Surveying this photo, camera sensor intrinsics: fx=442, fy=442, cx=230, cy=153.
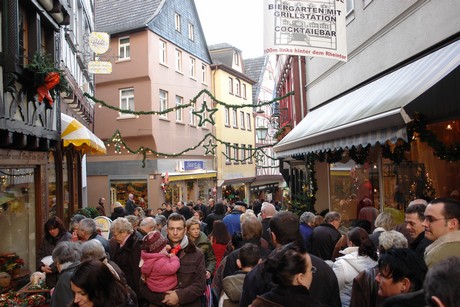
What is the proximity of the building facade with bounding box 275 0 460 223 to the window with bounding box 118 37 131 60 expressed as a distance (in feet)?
47.8

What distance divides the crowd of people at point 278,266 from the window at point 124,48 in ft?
63.4

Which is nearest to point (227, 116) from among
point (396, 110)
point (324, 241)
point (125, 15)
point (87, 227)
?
point (125, 15)

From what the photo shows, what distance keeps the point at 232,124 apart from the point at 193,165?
28.9 feet

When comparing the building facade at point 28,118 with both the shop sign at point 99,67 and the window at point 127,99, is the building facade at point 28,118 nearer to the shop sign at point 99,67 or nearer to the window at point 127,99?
the shop sign at point 99,67

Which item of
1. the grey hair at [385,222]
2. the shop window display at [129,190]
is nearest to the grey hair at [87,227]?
the grey hair at [385,222]

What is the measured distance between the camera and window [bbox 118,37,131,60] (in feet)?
79.7

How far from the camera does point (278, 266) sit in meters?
2.83

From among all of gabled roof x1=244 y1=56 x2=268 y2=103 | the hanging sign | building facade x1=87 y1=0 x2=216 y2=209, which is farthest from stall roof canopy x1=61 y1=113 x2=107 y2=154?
gabled roof x1=244 y1=56 x2=268 y2=103

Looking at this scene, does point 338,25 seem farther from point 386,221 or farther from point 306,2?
point 386,221

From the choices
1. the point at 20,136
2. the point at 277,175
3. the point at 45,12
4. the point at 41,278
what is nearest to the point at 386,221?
the point at 41,278

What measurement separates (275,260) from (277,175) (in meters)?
46.6

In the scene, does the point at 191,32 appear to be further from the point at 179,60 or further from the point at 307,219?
the point at 307,219

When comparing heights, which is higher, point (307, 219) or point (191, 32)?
point (191, 32)

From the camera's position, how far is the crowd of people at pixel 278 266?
2834 mm
